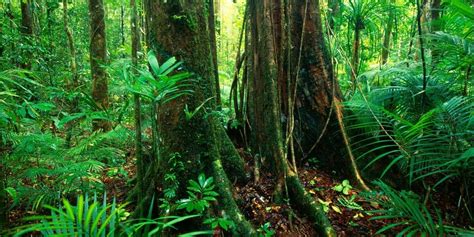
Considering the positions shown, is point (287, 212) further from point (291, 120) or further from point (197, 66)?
point (197, 66)

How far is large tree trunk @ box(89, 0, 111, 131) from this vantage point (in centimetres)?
510

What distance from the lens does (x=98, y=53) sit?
522 centimetres

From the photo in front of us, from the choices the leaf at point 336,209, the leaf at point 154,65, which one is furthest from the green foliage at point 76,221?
the leaf at point 336,209

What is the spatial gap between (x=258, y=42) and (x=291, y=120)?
93cm

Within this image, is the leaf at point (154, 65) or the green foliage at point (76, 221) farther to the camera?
the leaf at point (154, 65)

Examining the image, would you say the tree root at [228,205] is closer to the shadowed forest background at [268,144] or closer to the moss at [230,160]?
the shadowed forest background at [268,144]

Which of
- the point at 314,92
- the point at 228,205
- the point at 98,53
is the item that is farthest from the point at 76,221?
the point at 98,53

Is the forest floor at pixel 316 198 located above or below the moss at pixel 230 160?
below

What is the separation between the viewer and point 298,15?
12.2ft

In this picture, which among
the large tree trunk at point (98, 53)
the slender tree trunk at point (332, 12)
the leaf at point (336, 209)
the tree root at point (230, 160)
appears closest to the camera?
the leaf at point (336, 209)

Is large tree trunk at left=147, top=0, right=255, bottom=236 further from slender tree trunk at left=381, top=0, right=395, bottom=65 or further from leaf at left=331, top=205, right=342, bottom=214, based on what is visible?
slender tree trunk at left=381, top=0, right=395, bottom=65

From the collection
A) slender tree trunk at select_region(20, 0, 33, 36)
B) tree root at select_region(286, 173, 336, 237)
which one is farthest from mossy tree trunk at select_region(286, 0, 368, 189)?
slender tree trunk at select_region(20, 0, 33, 36)

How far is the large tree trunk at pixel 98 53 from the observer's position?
5098 mm

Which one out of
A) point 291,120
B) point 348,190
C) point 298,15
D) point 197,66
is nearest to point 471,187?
point 348,190
